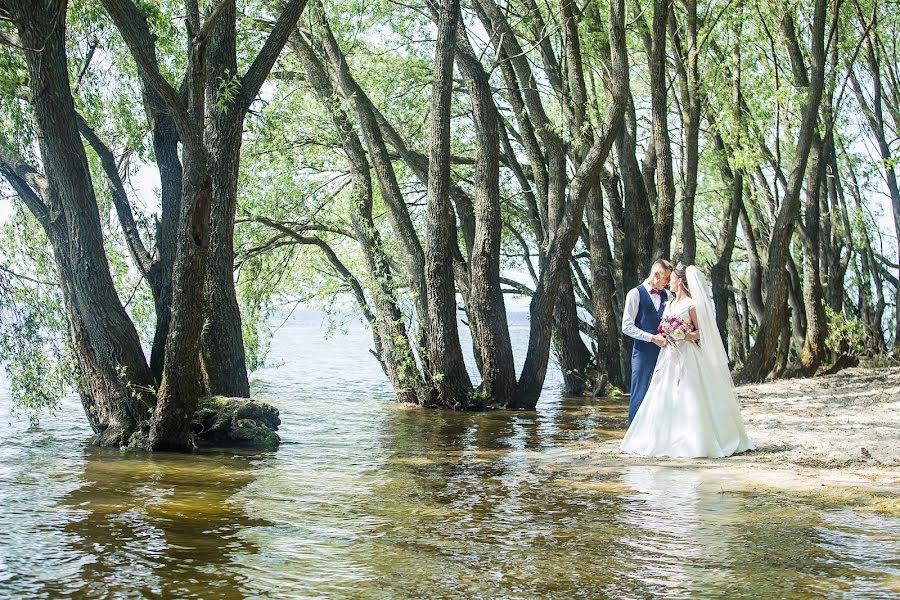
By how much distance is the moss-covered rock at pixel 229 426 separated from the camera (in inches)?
463

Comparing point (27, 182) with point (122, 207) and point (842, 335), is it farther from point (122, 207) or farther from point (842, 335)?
point (842, 335)

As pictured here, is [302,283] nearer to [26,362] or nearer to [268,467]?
[26,362]

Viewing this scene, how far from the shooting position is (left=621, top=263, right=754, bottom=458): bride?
10438 millimetres

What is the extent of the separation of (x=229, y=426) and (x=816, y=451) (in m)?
6.92

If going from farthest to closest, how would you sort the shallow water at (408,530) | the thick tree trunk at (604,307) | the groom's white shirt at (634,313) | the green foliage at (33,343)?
the thick tree trunk at (604,307)
the green foliage at (33,343)
the groom's white shirt at (634,313)
the shallow water at (408,530)

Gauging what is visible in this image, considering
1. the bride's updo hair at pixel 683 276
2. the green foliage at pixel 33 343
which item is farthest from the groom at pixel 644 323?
the green foliage at pixel 33 343

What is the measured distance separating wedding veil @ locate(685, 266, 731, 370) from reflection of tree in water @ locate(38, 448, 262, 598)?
5.25 m

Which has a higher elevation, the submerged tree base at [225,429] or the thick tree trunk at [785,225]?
the thick tree trunk at [785,225]

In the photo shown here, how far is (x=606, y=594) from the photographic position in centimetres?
534

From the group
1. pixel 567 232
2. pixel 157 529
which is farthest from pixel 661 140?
pixel 157 529

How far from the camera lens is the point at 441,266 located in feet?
53.4

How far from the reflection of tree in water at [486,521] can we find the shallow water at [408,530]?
23 mm

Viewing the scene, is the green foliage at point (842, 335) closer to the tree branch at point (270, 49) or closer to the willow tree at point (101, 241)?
the tree branch at point (270, 49)

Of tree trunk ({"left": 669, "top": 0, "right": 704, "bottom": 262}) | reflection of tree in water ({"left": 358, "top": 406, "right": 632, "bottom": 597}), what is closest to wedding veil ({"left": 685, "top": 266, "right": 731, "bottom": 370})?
reflection of tree in water ({"left": 358, "top": 406, "right": 632, "bottom": 597})
